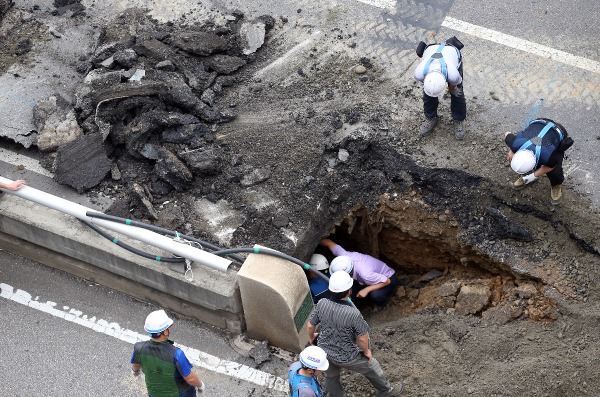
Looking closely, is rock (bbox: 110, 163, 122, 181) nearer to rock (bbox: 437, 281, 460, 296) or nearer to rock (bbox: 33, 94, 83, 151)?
rock (bbox: 33, 94, 83, 151)

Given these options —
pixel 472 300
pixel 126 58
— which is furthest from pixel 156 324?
pixel 126 58

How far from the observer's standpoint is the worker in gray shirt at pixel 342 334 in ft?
20.0

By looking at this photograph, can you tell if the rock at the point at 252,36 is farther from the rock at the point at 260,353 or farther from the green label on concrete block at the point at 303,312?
the rock at the point at 260,353

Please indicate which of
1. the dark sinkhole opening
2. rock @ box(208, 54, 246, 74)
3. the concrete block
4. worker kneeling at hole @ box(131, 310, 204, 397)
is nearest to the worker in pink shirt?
the dark sinkhole opening

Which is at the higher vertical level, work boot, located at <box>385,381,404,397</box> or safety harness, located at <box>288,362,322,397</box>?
safety harness, located at <box>288,362,322,397</box>

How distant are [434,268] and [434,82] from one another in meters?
2.32

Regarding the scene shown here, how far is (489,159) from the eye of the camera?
8.17 metres

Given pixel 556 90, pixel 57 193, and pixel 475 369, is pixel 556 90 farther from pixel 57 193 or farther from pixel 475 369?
pixel 57 193

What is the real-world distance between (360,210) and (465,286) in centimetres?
146

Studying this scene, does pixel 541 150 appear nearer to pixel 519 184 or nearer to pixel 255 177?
pixel 519 184

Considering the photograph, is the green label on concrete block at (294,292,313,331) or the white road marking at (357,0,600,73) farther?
the white road marking at (357,0,600,73)

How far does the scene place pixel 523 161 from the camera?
7391mm

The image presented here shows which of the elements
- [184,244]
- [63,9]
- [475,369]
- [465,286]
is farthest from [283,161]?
[63,9]

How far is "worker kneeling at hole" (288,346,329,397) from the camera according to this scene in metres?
5.63
